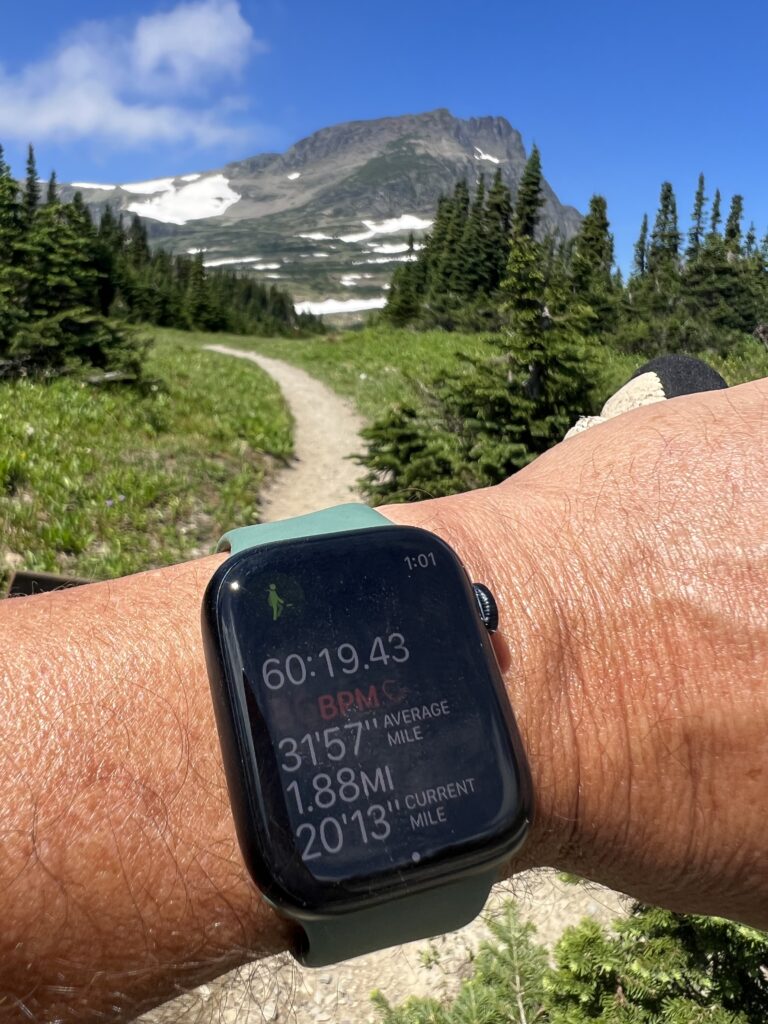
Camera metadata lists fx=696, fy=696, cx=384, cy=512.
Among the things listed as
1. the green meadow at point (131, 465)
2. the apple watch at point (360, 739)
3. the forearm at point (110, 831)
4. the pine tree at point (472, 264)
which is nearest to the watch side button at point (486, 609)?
the apple watch at point (360, 739)

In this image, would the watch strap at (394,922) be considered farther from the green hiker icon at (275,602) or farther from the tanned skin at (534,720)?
the green hiker icon at (275,602)

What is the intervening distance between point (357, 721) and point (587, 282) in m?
36.9

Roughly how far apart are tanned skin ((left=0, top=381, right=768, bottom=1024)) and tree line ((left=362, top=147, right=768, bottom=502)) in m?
7.29

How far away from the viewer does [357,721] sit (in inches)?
47.0

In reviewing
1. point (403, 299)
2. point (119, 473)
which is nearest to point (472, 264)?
point (403, 299)

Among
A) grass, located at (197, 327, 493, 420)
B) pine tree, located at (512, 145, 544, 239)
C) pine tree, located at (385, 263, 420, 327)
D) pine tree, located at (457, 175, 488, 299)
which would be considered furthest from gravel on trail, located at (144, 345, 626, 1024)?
pine tree, located at (512, 145, 544, 239)

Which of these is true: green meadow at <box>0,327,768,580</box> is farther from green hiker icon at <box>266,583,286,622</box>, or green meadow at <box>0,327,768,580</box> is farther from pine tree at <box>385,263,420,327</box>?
pine tree at <box>385,263,420,327</box>

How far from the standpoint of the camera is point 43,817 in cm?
117

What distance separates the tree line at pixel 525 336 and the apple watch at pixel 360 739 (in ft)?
25.4

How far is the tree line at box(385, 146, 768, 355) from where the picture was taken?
2422 centimetres

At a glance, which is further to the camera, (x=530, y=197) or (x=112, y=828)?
(x=530, y=197)

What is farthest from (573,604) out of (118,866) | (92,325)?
(92,325)

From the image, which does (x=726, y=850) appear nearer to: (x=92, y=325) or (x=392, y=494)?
(x=392, y=494)

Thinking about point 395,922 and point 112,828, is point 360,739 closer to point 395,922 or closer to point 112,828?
point 395,922
